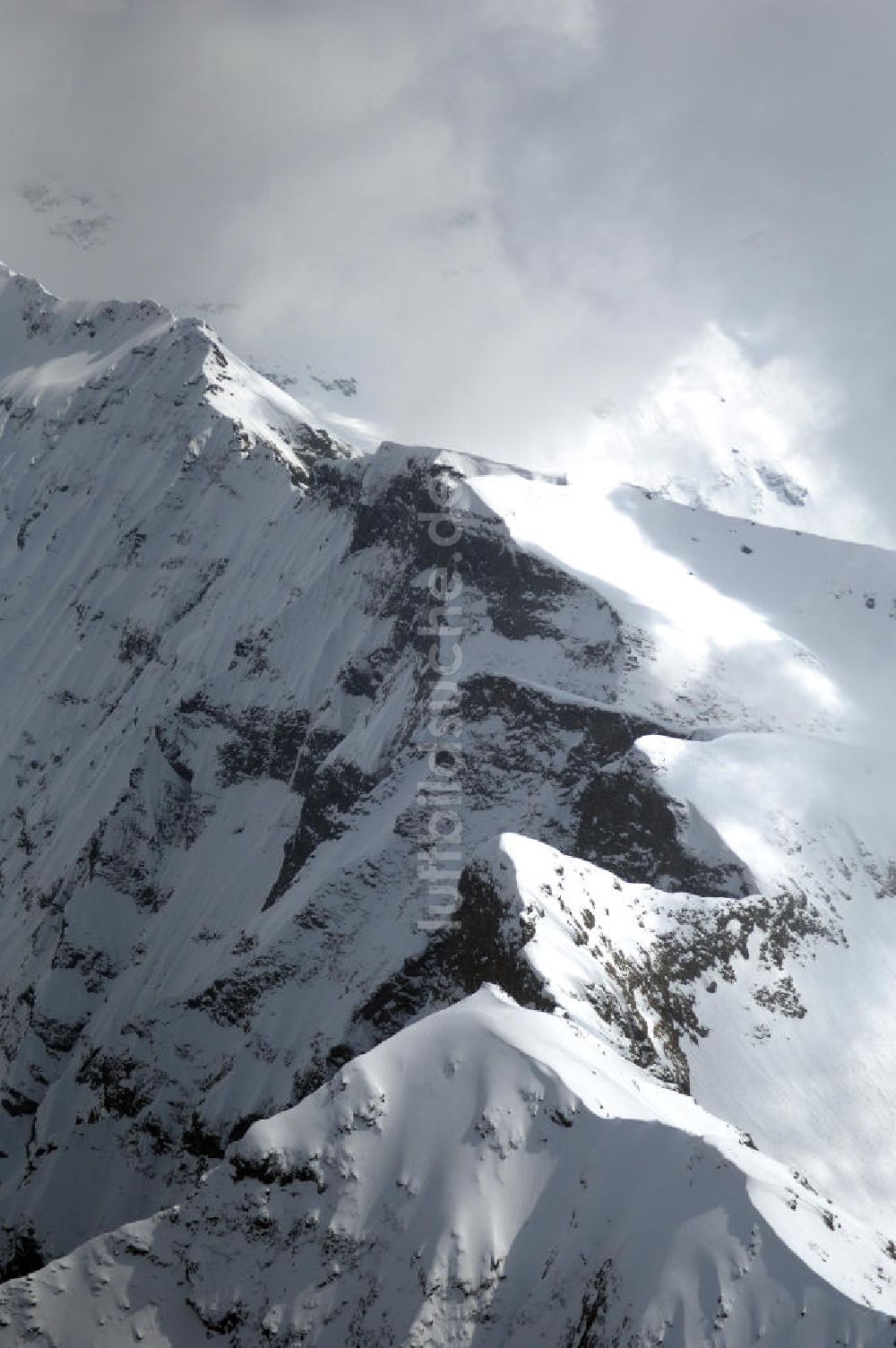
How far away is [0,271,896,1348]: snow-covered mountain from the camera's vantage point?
7094 cm

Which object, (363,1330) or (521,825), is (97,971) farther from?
(363,1330)

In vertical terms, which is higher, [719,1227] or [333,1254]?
[719,1227]

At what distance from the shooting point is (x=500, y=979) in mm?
92312

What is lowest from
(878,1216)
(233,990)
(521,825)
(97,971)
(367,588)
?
(97,971)

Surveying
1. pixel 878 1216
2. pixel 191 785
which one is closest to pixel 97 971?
pixel 191 785

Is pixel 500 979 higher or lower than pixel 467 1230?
higher

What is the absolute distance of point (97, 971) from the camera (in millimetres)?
180750

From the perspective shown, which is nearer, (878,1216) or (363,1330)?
(363,1330)

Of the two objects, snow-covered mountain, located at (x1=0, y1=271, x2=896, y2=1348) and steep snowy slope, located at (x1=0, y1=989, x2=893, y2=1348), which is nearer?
steep snowy slope, located at (x1=0, y1=989, x2=893, y2=1348)

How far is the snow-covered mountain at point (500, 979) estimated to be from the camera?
7094 centimetres

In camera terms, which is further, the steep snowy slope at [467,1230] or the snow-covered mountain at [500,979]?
the snow-covered mountain at [500,979]

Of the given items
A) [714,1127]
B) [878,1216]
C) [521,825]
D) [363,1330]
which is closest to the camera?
[363,1330]

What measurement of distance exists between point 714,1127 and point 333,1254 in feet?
71.1

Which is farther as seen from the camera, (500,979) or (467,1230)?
(500,979)
